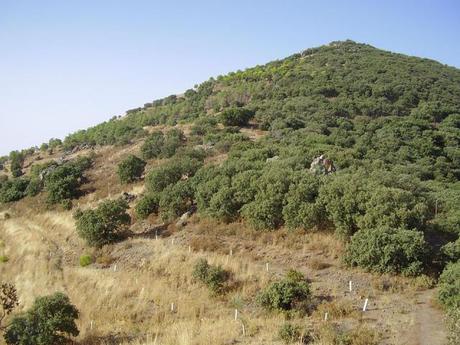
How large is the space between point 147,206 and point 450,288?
1910 centimetres

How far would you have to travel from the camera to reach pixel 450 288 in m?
14.1

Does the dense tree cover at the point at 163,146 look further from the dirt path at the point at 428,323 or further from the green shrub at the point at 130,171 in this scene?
the dirt path at the point at 428,323

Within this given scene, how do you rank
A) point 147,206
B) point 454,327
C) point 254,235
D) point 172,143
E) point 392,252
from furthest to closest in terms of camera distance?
1. point 172,143
2. point 147,206
3. point 254,235
4. point 392,252
5. point 454,327

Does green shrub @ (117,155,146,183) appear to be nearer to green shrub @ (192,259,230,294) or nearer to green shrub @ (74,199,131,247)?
green shrub @ (74,199,131,247)

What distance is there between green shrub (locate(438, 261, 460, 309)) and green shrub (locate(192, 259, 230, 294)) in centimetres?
818

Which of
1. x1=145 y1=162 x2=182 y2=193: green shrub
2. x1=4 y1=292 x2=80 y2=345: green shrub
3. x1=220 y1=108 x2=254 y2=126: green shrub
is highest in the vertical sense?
x1=220 y1=108 x2=254 y2=126: green shrub

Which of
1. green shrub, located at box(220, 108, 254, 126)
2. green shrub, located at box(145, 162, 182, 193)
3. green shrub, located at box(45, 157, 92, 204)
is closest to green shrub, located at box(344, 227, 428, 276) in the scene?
green shrub, located at box(145, 162, 182, 193)

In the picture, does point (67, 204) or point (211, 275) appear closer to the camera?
point (211, 275)

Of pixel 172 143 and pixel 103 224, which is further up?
pixel 172 143

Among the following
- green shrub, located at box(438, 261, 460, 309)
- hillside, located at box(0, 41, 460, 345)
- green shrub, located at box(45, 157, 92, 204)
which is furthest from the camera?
green shrub, located at box(45, 157, 92, 204)

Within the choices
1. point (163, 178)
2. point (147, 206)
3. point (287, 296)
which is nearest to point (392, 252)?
point (287, 296)

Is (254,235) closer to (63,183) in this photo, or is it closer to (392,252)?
(392,252)

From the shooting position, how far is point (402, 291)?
15.9 meters

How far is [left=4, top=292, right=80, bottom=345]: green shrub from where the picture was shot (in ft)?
45.5
